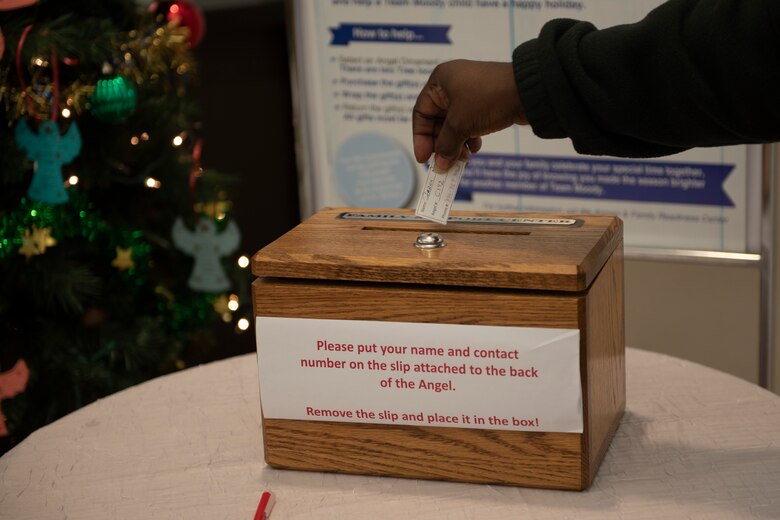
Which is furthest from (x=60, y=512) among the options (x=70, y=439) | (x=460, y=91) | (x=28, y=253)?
(x=28, y=253)

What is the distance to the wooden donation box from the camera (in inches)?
41.9

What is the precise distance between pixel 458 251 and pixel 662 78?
0.27 m

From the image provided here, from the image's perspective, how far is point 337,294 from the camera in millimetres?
1114

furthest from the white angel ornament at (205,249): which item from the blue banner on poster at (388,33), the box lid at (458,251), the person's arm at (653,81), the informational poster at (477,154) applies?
the person's arm at (653,81)

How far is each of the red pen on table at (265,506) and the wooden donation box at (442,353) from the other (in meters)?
0.08

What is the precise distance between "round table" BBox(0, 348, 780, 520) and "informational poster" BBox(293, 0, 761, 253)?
0.78 m

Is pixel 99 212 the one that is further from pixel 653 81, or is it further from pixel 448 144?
pixel 653 81

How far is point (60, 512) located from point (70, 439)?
0.18m

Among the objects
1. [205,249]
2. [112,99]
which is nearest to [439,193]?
[112,99]

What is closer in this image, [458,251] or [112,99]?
[458,251]

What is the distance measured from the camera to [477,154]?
2.27 m

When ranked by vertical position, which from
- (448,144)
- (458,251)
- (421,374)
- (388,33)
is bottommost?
(421,374)

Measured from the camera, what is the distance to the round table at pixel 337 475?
108 cm

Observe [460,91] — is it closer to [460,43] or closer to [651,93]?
[651,93]
